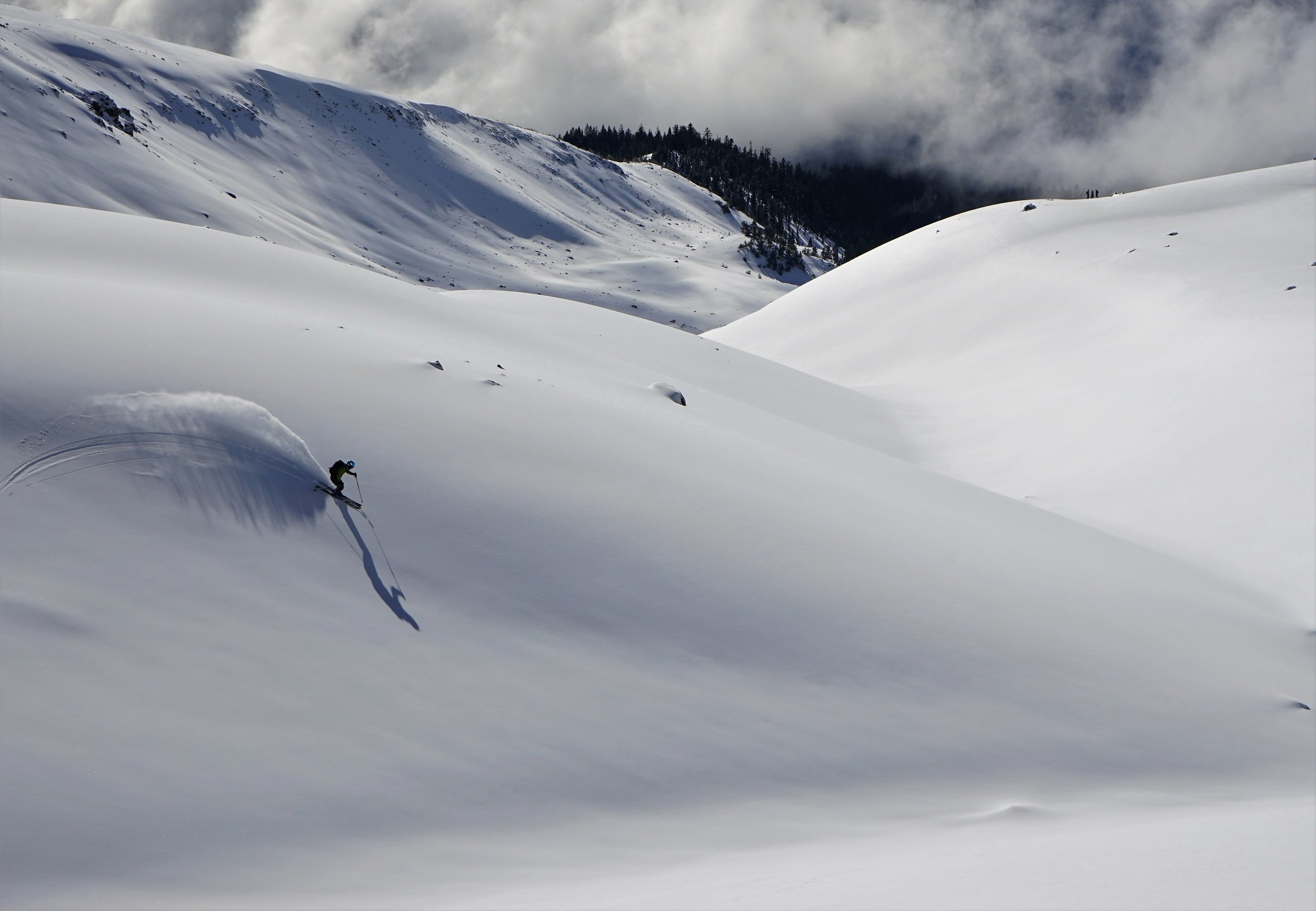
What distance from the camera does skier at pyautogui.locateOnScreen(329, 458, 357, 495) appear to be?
6.66 meters

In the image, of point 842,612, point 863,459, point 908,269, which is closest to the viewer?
point 842,612

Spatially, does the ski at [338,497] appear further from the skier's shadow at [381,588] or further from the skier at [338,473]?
the skier's shadow at [381,588]

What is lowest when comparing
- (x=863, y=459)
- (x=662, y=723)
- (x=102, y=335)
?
(x=662, y=723)

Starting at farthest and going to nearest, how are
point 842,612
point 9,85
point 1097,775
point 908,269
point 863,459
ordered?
point 9,85
point 908,269
point 863,459
point 842,612
point 1097,775

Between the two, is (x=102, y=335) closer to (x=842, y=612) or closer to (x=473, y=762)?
(x=473, y=762)

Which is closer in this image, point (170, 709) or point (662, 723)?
point (170, 709)

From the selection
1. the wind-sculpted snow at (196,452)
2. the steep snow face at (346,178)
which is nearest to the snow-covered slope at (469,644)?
the wind-sculpted snow at (196,452)

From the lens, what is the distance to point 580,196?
10719 cm

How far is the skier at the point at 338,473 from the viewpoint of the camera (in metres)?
6.66

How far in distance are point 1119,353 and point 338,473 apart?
20.1 m

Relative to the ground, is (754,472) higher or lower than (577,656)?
higher

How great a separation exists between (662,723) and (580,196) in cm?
10644

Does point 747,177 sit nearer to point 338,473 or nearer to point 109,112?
point 109,112

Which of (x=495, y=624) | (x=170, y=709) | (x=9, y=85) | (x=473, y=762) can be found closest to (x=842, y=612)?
(x=495, y=624)
